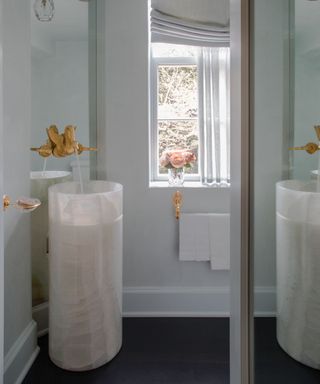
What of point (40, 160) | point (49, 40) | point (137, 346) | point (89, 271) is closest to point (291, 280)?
point (89, 271)

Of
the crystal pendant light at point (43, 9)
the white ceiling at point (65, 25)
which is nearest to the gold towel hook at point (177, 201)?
the white ceiling at point (65, 25)

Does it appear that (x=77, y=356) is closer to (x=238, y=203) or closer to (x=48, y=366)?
(x=48, y=366)

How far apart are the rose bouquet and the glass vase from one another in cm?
4

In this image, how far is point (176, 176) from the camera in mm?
2590

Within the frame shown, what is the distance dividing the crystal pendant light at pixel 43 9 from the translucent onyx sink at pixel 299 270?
5.82ft

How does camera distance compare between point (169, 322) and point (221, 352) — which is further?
point (169, 322)

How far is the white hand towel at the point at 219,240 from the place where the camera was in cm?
247

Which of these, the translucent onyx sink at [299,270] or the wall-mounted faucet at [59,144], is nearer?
the translucent onyx sink at [299,270]

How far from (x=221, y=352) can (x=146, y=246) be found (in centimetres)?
84

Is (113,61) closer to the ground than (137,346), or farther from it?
farther from it

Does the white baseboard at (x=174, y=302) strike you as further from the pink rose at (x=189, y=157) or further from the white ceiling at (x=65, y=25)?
the white ceiling at (x=65, y=25)

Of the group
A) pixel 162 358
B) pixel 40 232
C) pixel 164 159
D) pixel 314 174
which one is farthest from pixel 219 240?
pixel 314 174

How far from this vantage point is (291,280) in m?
0.84

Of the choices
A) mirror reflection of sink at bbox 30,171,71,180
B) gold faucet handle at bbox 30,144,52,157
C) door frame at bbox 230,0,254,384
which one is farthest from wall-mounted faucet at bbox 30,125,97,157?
door frame at bbox 230,0,254,384
